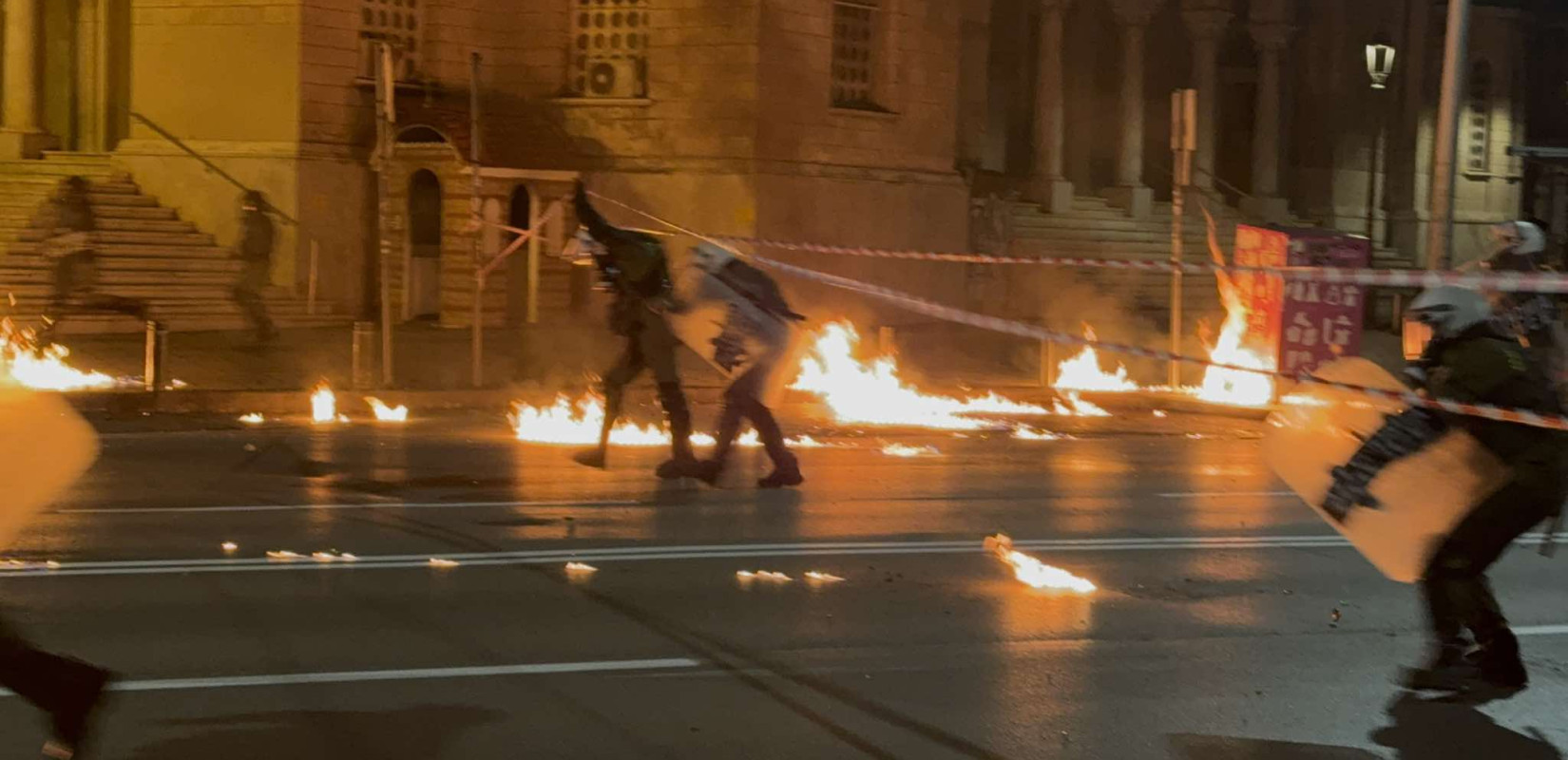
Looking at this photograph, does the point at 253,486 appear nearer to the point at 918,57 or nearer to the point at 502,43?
the point at 502,43

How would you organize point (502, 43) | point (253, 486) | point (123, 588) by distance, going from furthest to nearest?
point (502, 43) → point (253, 486) → point (123, 588)

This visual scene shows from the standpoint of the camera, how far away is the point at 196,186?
23.9m

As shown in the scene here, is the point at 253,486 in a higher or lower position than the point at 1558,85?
lower

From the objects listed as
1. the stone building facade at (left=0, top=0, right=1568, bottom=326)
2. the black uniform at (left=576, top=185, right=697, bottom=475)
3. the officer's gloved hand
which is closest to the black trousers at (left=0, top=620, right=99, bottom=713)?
the officer's gloved hand

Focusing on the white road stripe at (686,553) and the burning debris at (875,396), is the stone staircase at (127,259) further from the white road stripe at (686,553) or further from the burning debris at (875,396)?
the white road stripe at (686,553)

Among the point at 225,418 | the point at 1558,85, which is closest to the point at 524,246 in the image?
the point at 225,418

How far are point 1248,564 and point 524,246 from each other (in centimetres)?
1599

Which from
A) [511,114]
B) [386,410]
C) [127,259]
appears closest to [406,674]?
[386,410]

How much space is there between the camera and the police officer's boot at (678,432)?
11.7 metres

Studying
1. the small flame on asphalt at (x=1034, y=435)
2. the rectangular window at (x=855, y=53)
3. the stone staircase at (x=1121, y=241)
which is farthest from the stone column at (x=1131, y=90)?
the small flame on asphalt at (x=1034, y=435)

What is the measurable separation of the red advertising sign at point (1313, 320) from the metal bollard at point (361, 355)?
A: 27.8ft

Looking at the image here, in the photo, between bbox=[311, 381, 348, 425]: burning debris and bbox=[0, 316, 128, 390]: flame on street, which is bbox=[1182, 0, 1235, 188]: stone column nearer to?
bbox=[311, 381, 348, 425]: burning debris

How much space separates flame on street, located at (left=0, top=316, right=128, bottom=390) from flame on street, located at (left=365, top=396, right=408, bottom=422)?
2297mm

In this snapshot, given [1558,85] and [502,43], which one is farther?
[1558,85]
